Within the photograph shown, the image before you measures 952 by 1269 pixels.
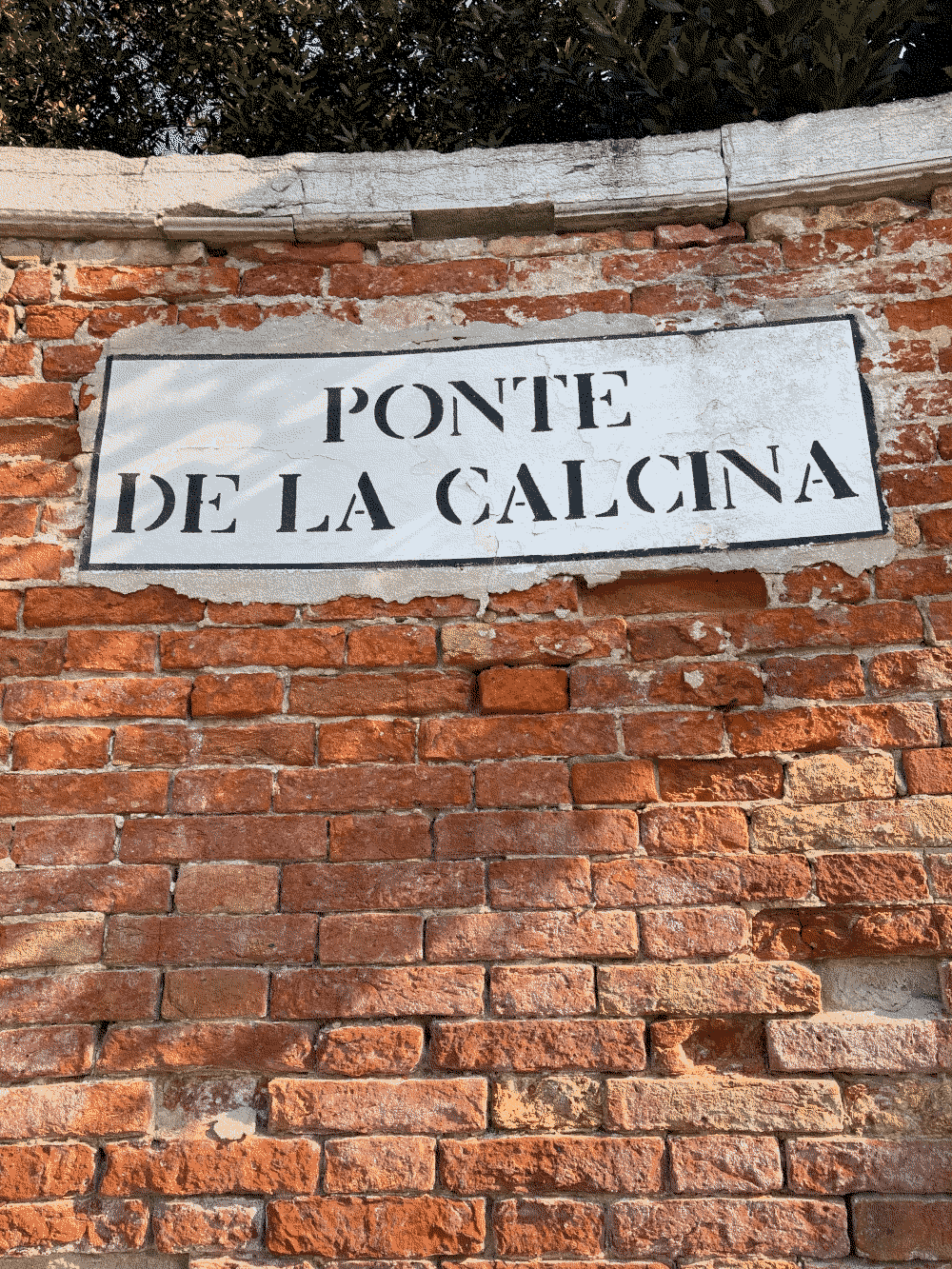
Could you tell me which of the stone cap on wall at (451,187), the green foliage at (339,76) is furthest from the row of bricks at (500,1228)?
the green foliage at (339,76)

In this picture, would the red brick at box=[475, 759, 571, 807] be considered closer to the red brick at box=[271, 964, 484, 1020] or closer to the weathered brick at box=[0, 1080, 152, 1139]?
the red brick at box=[271, 964, 484, 1020]

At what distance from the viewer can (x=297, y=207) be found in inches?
99.3

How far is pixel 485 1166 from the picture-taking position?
1.95 meters

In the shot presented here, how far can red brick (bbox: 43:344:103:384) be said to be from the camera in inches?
97.6

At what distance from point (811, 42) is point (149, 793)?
8.17 ft

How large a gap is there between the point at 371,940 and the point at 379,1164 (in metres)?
0.41

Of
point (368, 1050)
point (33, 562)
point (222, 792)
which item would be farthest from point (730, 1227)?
point (33, 562)

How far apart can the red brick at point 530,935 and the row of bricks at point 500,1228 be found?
444mm

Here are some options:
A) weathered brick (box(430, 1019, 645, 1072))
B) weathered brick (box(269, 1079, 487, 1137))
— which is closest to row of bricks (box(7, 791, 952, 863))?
weathered brick (box(430, 1019, 645, 1072))

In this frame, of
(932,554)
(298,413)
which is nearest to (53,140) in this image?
(298,413)

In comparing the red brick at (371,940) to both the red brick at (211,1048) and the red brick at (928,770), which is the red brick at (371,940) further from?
the red brick at (928,770)

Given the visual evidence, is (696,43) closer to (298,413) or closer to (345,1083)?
(298,413)

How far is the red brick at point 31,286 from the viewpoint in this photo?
8.32ft

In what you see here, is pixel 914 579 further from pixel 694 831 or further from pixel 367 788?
pixel 367 788
